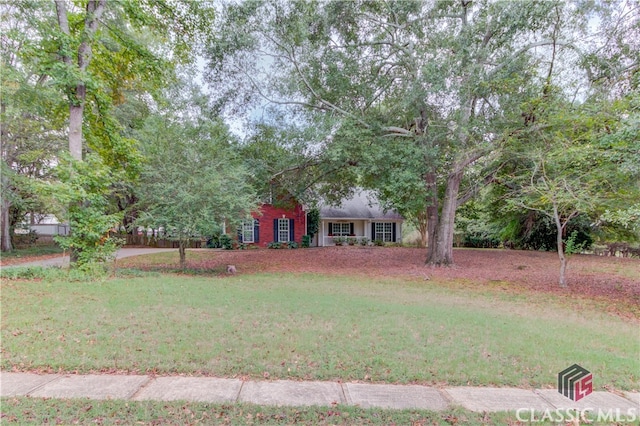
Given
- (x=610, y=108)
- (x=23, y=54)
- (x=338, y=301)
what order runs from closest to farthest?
(x=338, y=301) → (x=610, y=108) → (x=23, y=54)

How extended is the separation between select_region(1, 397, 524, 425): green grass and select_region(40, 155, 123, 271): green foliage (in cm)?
797

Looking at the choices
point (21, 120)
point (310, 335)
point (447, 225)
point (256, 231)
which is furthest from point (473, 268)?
point (21, 120)

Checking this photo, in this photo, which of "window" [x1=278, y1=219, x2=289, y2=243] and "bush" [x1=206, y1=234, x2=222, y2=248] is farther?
"window" [x1=278, y1=219, x2=289, y2=243]

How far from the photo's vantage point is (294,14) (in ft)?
37.5

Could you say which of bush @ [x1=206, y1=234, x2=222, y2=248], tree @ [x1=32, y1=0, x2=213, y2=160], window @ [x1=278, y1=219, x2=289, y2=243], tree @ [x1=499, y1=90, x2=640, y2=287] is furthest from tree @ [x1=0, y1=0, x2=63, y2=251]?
tree @ [x1=499, y1=90, x2=640, y2=287]

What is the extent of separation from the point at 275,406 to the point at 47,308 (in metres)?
5.55

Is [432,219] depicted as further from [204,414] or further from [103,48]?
[103,48]

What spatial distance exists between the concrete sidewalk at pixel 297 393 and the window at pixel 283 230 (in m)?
19.7

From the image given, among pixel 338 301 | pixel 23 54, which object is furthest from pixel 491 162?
pixel 23 54

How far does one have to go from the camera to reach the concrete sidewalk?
3156 mm

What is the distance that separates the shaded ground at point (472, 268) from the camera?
10.4 m

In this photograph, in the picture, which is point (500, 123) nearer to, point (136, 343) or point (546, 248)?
point (136, 343)

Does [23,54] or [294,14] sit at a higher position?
[294,14]

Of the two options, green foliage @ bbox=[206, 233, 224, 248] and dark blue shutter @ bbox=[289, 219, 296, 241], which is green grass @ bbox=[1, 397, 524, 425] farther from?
dark blue shutter @ bbox=[289, 219, 296, 241]
